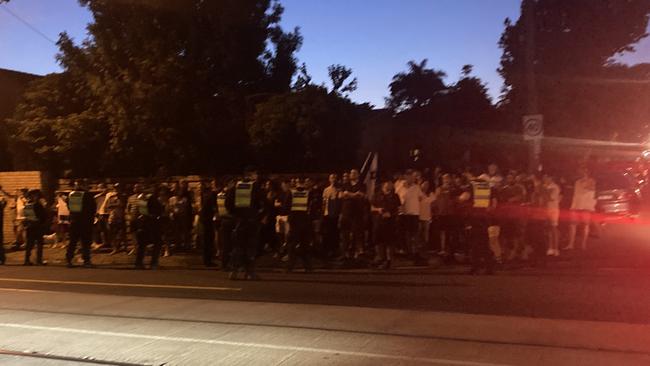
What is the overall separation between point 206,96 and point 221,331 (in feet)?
38.5

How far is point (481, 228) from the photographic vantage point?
1138cm

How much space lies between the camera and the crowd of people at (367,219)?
37.7 feet

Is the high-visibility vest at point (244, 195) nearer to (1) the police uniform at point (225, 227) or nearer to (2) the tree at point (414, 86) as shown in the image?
(1) the police uniform at point (225, 227)

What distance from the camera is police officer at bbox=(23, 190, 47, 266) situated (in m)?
14.4

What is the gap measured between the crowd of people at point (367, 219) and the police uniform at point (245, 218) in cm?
2

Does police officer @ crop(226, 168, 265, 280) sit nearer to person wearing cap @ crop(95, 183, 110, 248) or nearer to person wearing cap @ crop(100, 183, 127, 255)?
person wearing cap @ crop(100, 183, 127, 255)

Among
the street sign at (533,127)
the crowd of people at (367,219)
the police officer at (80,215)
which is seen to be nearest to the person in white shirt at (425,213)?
the crowd of people at (367,219)

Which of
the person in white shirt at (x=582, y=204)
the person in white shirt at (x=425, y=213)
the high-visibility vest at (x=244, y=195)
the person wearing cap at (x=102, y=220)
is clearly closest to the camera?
the high-visibility vest at (x=244, y=195)

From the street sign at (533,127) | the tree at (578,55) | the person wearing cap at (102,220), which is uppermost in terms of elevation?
the tree at (578,55)

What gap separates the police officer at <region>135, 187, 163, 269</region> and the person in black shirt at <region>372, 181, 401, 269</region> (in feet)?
14.8

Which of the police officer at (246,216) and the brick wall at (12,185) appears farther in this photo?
the brick wall at (12,185)

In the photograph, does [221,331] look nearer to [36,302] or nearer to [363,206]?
[36,302]

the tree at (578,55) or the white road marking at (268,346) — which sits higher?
the tree at (578,55)

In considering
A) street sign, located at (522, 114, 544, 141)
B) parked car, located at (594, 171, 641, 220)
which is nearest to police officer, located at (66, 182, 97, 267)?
street sign, located at (522, 114, 544, 141)
